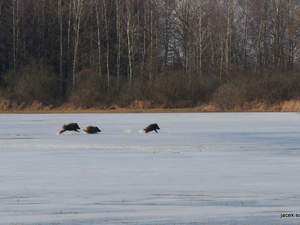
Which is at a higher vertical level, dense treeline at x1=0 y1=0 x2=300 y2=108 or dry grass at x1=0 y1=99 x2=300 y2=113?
dense treeline at x1=0 y1=0 x2=300 y2=108

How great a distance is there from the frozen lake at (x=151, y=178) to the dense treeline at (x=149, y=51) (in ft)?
67.6

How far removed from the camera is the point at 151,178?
12.5 metres

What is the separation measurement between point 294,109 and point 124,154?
882 inches

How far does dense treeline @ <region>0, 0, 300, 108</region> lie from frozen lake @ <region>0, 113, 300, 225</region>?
20.6 metres

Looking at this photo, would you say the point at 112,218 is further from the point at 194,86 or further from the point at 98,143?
the point at 194,86

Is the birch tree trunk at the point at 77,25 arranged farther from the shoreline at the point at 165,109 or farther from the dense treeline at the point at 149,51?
the shoreline at the point at 165,109

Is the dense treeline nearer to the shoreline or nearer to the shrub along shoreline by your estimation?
the shrub along shoreline

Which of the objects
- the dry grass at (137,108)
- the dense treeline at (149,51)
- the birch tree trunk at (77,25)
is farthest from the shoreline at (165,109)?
the birch tree trunk at (77,25)

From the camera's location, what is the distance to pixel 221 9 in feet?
174

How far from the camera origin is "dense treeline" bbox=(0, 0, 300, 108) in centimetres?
4284

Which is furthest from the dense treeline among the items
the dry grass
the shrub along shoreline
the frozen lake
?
the frozen lake

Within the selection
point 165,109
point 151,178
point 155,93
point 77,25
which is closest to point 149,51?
point 77,25

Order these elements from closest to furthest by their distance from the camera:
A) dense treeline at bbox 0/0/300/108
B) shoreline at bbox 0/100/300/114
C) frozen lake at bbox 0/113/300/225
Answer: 1. frozen lake at bbox 0/113/300/225
2. shoreline at bbox 0/100/300/114
3. dense treeline at bbox 0/0/300/108

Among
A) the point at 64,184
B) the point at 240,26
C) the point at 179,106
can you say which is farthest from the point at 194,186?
the point at 240,26
